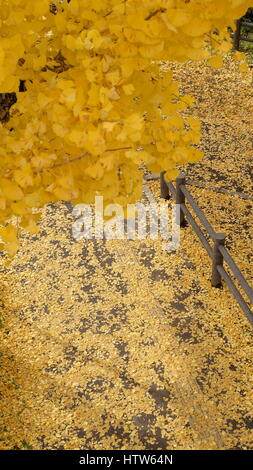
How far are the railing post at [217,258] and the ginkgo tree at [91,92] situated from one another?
3.47 m

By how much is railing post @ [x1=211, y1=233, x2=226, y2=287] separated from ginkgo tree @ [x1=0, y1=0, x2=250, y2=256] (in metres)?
3.47

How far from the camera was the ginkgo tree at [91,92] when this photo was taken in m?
2.04

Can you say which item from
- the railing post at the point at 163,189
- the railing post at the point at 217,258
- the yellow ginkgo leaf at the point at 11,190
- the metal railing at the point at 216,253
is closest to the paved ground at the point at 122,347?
the railing post at the point at 217,258

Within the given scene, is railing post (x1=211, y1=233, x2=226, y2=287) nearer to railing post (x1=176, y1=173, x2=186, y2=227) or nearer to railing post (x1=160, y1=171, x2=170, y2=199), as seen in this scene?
railing post (x1=176, y1=173, x2=186, y2=227)

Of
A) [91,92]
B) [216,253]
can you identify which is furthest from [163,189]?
[91,92]

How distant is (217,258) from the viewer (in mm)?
6254

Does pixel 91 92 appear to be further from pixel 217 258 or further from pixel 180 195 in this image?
pixel 180 195

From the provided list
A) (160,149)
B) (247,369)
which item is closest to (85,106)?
(160,149)

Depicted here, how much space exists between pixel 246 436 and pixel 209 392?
597mm

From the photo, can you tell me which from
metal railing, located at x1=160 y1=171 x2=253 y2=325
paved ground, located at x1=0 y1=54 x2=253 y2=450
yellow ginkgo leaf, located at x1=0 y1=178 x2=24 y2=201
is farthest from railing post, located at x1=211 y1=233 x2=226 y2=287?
yellow ginkgo leaf, located at x1=0 y1=178 x2=24 y2=201

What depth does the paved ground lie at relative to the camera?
4.93 metres

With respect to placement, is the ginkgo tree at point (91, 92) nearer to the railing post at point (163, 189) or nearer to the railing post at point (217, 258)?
the railing post at point (217, 258)

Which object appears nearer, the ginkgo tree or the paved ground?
the ginkgo tree

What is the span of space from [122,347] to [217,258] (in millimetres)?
1729
